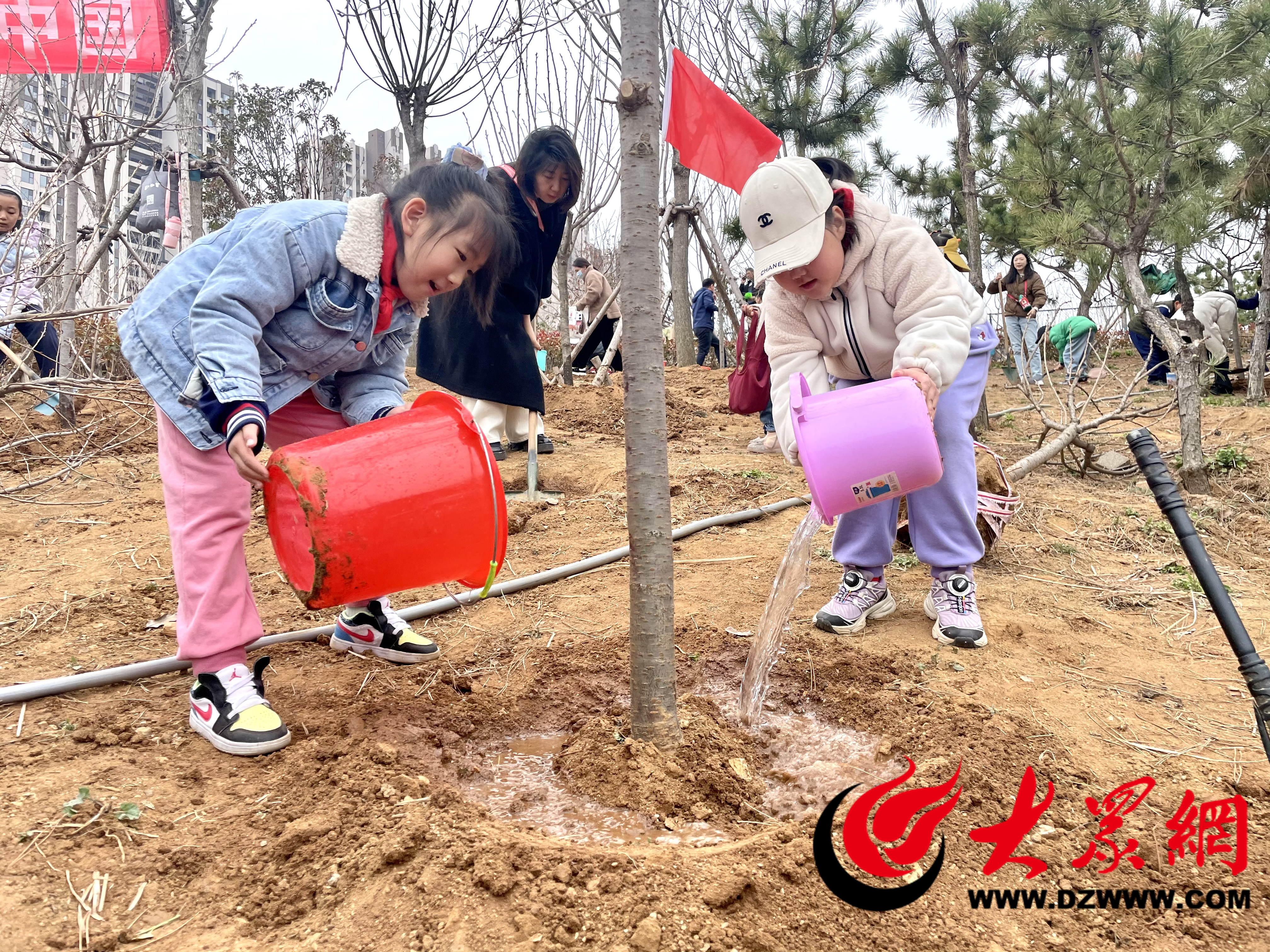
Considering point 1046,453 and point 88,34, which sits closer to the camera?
point 1046,453

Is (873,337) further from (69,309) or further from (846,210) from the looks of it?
(69,309)

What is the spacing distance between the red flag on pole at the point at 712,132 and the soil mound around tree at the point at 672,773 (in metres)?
2.16

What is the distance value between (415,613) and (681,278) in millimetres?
7023

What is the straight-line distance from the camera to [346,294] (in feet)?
5.98

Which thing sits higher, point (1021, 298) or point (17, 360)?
point (1021, 298)

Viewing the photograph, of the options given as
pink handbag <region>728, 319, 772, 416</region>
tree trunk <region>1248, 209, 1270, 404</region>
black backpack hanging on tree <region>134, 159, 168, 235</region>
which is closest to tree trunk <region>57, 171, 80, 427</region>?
black backpack hanging on tree <region>134, 159, 168, 235</region>

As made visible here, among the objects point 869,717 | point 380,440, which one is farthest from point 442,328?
point 869,717

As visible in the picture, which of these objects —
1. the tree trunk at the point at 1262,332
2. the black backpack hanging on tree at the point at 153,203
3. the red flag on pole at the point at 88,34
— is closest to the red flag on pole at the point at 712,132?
the black backpack hanging on tree at the point at 153,203

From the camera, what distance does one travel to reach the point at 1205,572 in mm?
1021

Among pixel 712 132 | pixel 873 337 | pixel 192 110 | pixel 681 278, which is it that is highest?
pixel 192 110

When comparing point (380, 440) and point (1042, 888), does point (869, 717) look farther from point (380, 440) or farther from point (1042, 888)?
point (380, 440)

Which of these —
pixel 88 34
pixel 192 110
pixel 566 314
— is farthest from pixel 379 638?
pixel 566 314

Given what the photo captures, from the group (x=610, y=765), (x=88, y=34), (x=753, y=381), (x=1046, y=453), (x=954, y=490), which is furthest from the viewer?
(x=88, y=34)

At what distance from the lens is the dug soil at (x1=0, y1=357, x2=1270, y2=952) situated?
48.5 inches
